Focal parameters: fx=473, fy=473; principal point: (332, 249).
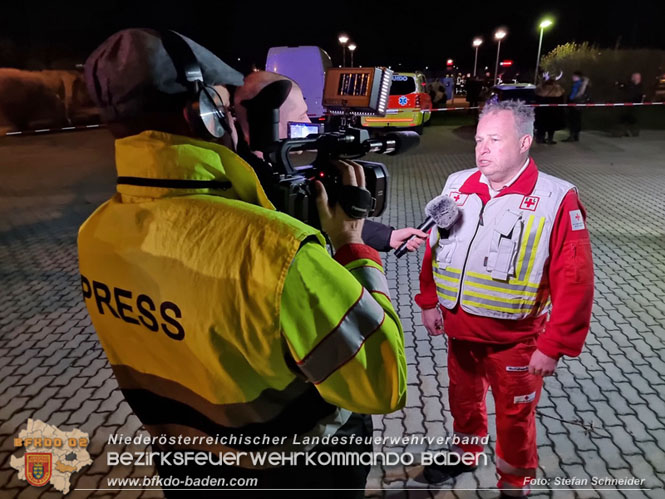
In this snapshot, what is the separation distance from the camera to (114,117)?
1.13m

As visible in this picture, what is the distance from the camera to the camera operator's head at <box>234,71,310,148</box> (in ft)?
5.33

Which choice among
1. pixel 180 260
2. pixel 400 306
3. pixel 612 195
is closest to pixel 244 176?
pixel 180 260

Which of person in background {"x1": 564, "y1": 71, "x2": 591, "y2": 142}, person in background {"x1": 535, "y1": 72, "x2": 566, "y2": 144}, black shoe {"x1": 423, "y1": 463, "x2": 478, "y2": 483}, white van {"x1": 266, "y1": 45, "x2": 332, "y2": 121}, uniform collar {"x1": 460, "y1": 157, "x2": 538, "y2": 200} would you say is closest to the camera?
uniform collar {"x1": 460, "y1": 157, "x2": 538, "y2": 200}

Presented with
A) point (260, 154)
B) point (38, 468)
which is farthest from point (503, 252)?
point (38, 468)

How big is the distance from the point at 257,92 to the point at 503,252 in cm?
126

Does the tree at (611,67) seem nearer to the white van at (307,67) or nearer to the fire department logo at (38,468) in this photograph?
the white van at (307,67)

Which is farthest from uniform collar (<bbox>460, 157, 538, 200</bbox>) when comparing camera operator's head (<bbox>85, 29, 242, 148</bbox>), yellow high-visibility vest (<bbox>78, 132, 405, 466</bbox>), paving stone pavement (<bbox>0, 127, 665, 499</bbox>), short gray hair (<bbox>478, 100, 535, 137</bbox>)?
paving stone pavement (<bbox>0, 127, 665, 499</bbox>)

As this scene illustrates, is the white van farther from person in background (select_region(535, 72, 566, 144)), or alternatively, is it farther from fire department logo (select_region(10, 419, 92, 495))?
fire department logo (select_region(10, 419, 92, 495))

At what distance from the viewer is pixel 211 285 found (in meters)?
1.01

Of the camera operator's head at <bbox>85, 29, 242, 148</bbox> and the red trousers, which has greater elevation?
the camera operator's head at <bbox>85, 29, 242, 148</bbox>

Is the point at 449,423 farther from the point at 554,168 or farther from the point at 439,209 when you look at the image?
the point at 554,168

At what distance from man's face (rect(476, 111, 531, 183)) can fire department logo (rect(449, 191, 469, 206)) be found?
6.7 inches

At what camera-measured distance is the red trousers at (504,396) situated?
7.18ft

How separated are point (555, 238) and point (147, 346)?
1.70 metres
